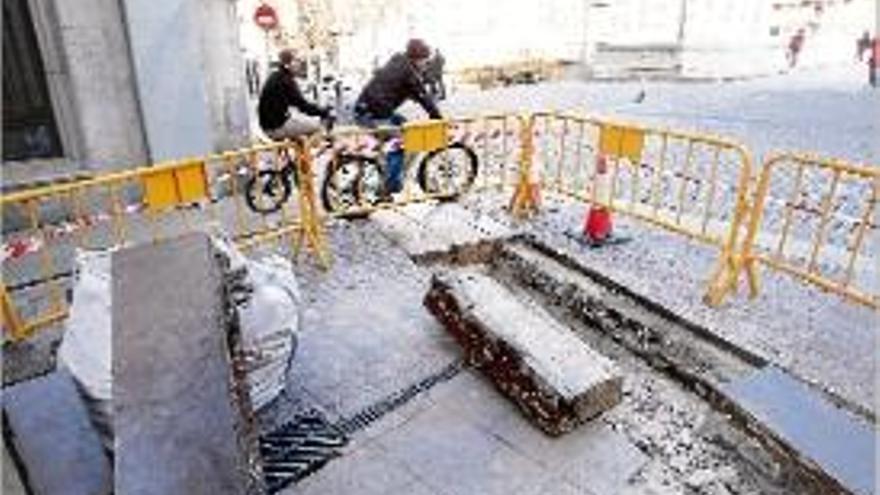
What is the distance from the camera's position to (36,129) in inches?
319

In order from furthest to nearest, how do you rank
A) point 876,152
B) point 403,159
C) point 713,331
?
point 876,152 < point 403,159 < point 713,331

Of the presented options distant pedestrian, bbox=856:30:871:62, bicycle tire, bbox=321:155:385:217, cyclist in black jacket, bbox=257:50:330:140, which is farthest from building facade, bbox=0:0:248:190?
distant pedestrian, bbox=856:30:871:62

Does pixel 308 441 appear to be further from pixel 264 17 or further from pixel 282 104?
pixel 264 17

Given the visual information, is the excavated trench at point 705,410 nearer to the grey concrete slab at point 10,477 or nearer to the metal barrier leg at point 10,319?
the grey concrete slab at point 10,477

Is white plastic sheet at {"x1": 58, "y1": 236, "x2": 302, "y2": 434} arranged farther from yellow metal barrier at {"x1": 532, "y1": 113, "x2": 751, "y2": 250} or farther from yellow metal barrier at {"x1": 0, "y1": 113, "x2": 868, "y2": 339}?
yellow metal barrier at {"x1": 532, "y1": 113, "x2": 751, "y2": 250}

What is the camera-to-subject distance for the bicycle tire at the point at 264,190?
834 centimetres

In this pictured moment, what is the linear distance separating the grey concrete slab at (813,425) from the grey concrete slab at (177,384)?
3104mm

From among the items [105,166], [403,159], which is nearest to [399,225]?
[403,159]

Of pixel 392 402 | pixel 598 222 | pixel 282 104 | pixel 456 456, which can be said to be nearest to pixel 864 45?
pixel 598 222

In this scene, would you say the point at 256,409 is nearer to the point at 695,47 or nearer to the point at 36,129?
the point at 36,129

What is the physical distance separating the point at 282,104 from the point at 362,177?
1211mm

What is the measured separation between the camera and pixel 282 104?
810 centimetres

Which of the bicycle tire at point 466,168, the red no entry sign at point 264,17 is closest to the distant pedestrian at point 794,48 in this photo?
the red no entry sign at point 264,17

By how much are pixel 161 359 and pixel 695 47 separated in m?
24.4
